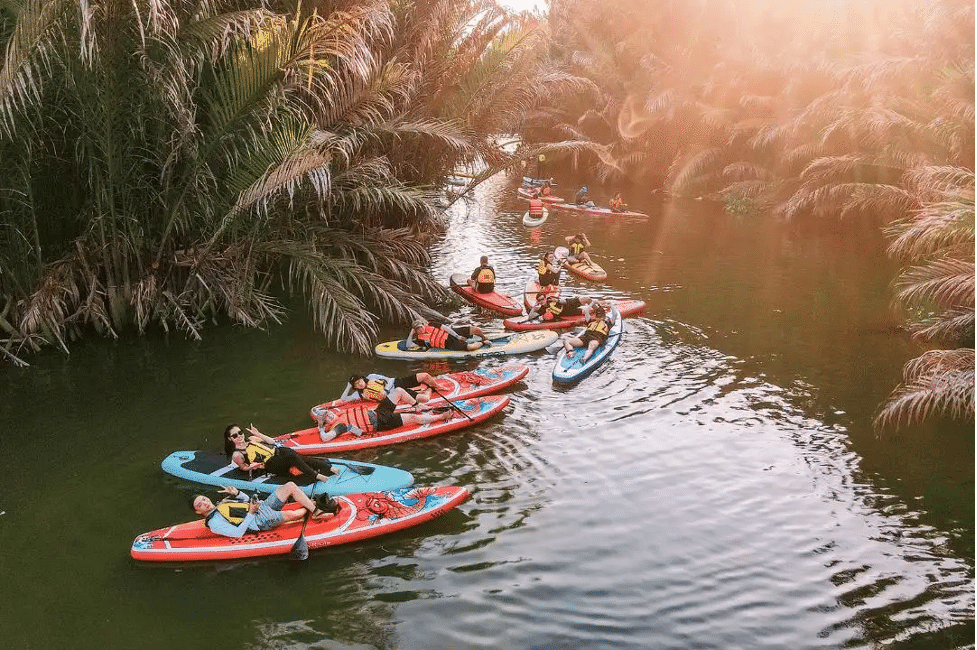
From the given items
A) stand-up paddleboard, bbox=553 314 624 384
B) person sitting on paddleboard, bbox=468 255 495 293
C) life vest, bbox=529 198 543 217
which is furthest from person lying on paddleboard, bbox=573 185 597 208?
stand-up paddleboard, bbox=553 314 624 384

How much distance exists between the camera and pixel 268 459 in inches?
398

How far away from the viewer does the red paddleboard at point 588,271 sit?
21.3m

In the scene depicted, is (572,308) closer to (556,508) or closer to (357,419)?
(357,419)

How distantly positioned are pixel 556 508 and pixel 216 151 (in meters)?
8.22

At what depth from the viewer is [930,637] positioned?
7.52 metres

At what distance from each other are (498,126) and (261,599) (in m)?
12.6

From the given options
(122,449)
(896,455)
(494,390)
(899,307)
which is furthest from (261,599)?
(899,307)

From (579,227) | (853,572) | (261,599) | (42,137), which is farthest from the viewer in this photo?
(579,227)

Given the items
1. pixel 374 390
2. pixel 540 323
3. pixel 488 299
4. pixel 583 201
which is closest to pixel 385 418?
pixel 374 390

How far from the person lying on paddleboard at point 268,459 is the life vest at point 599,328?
20.7 ft

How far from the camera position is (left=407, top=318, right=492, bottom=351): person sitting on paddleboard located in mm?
14930

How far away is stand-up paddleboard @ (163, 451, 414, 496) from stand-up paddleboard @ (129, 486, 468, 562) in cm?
32

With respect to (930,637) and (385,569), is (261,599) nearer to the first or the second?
(385,569)

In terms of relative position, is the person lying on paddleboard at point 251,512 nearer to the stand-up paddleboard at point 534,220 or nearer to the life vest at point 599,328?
the life vest at point 599,328
